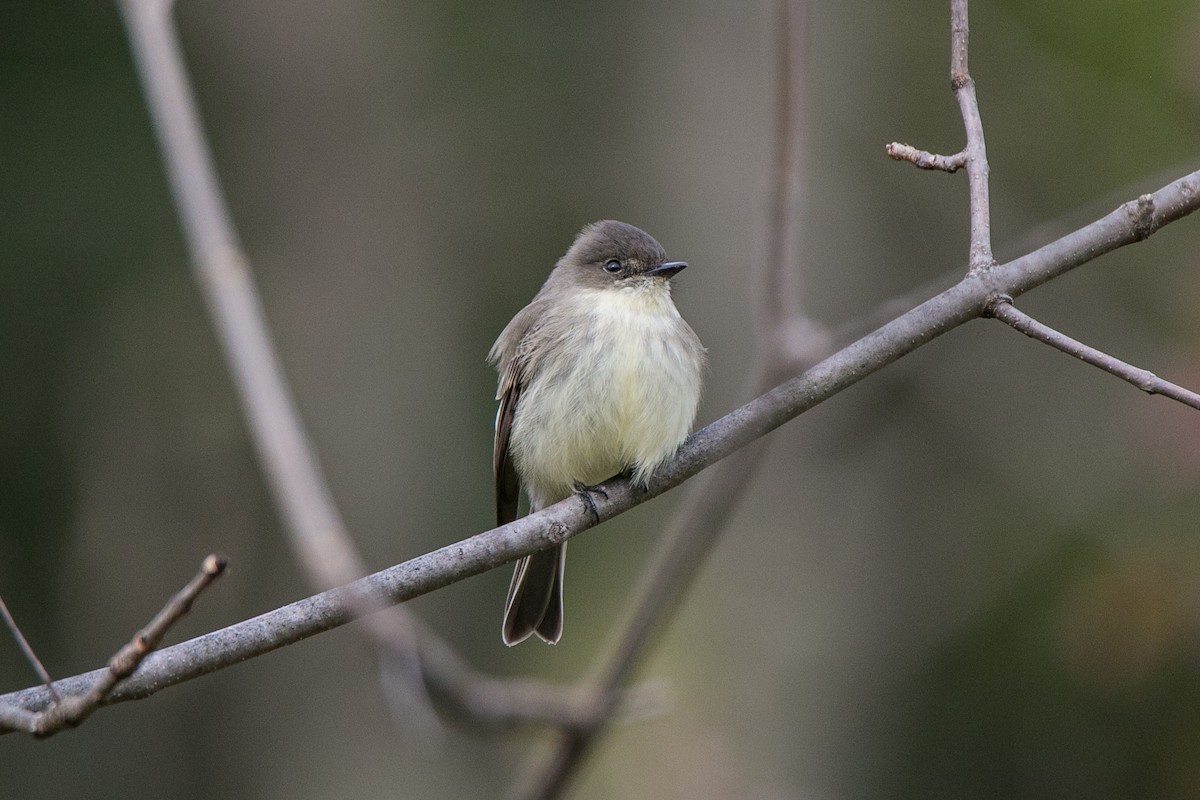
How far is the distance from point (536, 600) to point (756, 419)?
1910 millimetres

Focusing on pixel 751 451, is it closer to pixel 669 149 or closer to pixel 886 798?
pixel 669 149

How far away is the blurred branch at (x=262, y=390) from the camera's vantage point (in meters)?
2.66

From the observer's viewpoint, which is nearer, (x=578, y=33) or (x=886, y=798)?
(x=886, y=798)

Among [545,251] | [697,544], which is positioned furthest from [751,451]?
[545,251]

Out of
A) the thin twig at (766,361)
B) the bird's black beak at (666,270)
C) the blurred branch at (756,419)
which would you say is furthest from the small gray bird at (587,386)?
the blurred branch at (756,419)

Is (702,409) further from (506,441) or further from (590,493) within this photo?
(590,493)

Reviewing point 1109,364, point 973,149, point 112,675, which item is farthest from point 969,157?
point 112,675

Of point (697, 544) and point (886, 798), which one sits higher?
point (697, 544)

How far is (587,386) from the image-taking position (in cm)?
445

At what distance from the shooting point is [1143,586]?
21.1 feet

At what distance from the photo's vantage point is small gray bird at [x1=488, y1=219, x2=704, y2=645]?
4.31 meters

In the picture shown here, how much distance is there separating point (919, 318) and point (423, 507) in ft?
19.1

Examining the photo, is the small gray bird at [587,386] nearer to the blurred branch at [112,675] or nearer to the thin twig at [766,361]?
the thin twig at [766,361]

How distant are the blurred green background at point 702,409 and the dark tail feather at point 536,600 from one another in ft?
4.27
